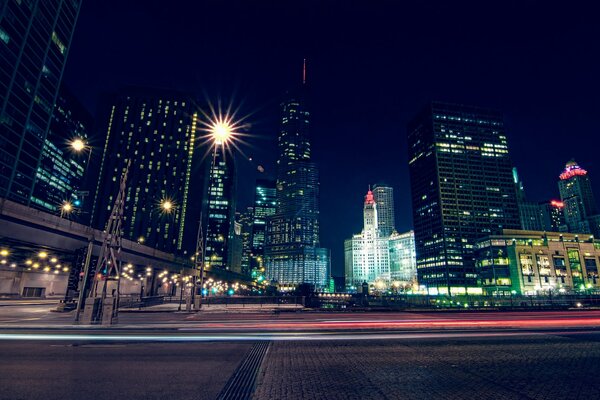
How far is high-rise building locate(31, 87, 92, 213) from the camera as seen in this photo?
125 m

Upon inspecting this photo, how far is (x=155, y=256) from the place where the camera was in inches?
2290

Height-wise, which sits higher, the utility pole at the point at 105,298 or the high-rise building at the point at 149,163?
the high-rise building at the point at 149,163

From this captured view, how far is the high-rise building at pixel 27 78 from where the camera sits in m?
78.4

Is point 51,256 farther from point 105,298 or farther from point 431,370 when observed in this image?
point 431,370

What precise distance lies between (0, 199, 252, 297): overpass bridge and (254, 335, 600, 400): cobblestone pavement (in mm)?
28118

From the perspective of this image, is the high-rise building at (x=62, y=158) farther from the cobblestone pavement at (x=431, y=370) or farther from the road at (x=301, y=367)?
the cobblestone pavement at (x=431, y=370)

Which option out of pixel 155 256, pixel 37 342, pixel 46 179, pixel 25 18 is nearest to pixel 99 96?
pixel 46 179

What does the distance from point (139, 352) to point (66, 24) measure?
132 metres

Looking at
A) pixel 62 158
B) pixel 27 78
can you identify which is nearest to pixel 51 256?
pixel 27 78

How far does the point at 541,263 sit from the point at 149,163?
184m

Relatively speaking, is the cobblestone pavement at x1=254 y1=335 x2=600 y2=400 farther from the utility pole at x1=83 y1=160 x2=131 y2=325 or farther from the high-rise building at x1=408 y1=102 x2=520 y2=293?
the high-rise building at x1=408 y1=102 x2=520 y2=293

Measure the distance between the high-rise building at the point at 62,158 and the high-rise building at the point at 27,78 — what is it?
2734cm

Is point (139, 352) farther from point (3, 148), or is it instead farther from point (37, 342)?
point (3, 148)

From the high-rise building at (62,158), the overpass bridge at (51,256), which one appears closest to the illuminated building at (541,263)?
the overpass bridge at (51,256)
